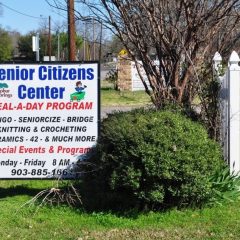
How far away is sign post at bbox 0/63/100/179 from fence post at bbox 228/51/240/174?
66.7 inches

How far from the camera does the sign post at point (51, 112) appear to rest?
698 centimetres

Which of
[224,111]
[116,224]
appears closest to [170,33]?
[224,111]

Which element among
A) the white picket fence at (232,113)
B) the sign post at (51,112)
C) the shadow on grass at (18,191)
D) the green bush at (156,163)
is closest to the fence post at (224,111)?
the white picket fence at (232,113)

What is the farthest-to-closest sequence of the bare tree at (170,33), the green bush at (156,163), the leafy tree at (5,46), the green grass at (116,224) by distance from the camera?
the leafy tree at (5,46), the bare tree at (170,33), the green bush at (156,163), the green grass at (116,224)

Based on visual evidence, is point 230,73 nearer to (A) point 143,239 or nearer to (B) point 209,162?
(B) point 209,162

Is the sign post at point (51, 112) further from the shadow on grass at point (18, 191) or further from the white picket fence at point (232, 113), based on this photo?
the white picket fence at point (232, 113)

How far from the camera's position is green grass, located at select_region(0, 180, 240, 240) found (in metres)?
5.70

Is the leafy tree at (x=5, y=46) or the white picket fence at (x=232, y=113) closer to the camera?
the white picket fence at (x=232, y=113)

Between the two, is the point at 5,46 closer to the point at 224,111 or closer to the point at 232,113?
the point at 224,111

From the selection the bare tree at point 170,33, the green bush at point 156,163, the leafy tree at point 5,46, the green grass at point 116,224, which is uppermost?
the leafy tree at point 5,46

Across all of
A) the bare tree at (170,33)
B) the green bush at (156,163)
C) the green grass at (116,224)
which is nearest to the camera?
the green grass at (116,224)

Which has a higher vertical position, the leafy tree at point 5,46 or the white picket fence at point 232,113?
the leafy tree at point 5,46

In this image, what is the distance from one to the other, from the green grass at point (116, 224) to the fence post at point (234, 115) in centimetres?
63

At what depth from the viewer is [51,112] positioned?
22.9 ft
